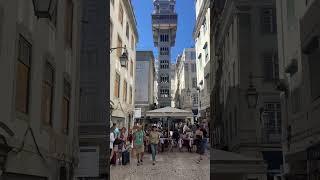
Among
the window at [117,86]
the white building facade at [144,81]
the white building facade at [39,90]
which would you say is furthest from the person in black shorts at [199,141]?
the white building facade at [39,90]

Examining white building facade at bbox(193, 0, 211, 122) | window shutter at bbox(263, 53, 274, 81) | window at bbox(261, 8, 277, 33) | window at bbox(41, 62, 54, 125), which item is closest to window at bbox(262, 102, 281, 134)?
window shutter at bbox(263, 53, 274, 81)

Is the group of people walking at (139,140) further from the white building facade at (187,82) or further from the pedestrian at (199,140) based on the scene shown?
the white building facade at (187,82)

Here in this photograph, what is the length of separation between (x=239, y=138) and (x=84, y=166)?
60 centimetres

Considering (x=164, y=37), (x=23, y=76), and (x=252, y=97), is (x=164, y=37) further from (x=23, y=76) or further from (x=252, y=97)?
(x=23, y=76)

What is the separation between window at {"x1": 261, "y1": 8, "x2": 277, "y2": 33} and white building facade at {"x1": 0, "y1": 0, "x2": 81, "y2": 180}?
79 cm

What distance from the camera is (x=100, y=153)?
197cm

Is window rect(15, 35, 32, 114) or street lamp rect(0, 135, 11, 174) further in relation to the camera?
window rect(15, 35, 32, 114)

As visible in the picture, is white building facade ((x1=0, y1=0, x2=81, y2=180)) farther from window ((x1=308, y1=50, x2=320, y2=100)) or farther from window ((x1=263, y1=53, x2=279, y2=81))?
window ((x1=308, y1=50, x2=320, y2=100))

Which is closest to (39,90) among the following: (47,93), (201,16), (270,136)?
(47,93)

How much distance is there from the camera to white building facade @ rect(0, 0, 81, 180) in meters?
1.99

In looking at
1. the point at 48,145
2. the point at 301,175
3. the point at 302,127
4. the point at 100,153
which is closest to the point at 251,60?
the point at 302,127

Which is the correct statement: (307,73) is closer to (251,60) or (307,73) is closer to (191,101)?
(251,60)

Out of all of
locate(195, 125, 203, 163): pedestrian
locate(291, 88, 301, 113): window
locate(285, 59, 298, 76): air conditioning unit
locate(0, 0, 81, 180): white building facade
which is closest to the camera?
locate(0, 0, 81, 180): white building facade

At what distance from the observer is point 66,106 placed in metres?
2.13
